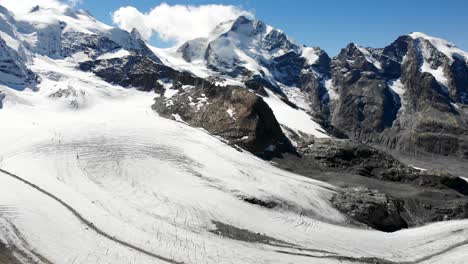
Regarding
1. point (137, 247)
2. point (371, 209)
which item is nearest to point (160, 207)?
point (137, 247)

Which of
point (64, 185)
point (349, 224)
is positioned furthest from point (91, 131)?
point (349, 224)

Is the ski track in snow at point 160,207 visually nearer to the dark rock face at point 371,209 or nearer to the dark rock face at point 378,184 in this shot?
the dark rock face at point 371,209

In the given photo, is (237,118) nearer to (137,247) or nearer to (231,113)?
(231,113)

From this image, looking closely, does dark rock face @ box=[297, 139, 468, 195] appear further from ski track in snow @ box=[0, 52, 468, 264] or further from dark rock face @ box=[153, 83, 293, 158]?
ski track in snow @ box=[0, 52, 468, 264]

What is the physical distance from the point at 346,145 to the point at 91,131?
5569 cm

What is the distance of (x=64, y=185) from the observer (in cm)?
5331

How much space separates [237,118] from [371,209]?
45732 mm

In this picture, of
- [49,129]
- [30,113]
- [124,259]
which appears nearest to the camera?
[124,259]

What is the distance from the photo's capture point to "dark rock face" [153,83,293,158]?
99.9 meters

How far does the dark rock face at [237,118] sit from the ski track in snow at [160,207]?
19.0m

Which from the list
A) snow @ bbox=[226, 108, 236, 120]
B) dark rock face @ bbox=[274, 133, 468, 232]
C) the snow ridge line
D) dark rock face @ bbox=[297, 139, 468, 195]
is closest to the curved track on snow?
the snow ridge line

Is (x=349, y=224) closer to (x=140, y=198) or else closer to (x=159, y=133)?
(x=140, y=198)

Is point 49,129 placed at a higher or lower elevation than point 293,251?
higher

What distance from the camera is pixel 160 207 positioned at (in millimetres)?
51938
